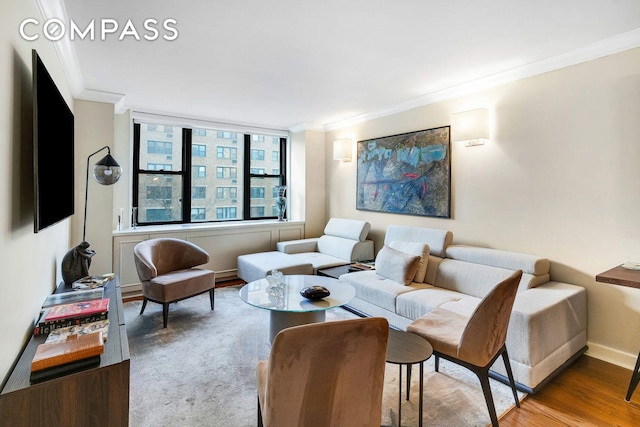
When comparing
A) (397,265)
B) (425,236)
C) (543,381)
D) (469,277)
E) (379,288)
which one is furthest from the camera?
(425,236)

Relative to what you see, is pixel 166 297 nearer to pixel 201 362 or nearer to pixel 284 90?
pixel 201 362

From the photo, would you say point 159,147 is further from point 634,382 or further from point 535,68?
point 634,382

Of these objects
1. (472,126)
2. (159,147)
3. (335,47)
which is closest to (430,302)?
(472,126)

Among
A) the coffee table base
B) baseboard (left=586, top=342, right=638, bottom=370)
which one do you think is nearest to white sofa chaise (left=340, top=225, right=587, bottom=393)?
baseboard (left=586, top=342, right=638, bottom=370)

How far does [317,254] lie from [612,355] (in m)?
3.20

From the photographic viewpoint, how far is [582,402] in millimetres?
1982

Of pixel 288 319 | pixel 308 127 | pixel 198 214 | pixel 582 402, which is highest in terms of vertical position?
pixel 308 127

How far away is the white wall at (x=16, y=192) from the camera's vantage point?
4.24 ft

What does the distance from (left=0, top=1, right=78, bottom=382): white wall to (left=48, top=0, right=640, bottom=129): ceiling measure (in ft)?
2.36

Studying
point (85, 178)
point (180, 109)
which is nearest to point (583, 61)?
point (180, 109)

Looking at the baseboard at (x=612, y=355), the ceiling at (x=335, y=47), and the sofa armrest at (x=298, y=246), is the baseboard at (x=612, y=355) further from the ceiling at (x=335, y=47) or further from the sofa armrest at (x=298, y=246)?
the sofa armrest at (x=298, y=246)

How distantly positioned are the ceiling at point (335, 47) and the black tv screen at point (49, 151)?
2.18 feet

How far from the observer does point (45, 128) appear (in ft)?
5.42

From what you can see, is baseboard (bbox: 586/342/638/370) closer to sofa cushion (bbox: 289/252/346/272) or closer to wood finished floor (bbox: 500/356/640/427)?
wood finished floor (bbox: 500/356/640/427)
